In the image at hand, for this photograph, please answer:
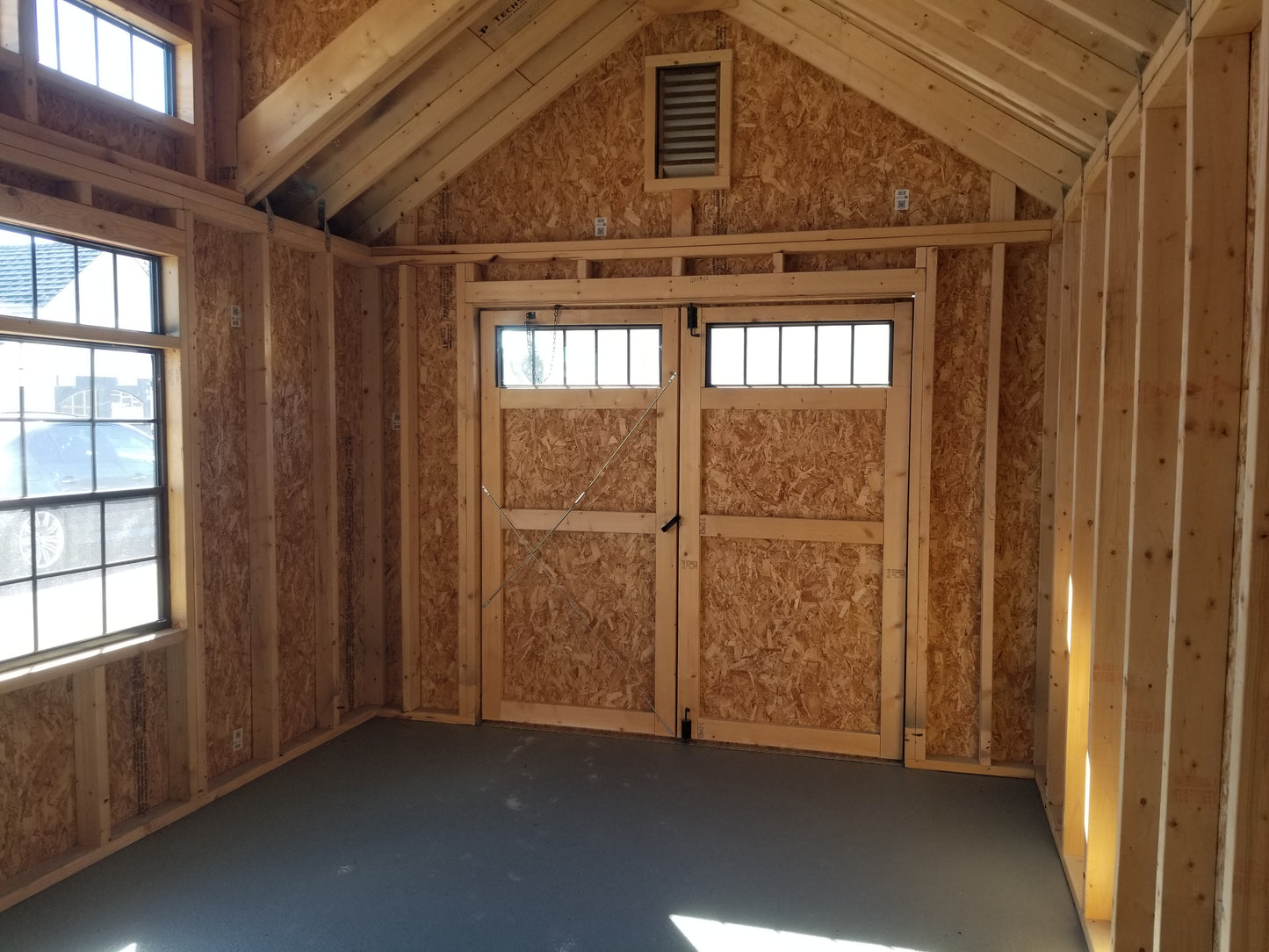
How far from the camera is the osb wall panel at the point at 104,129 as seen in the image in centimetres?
336

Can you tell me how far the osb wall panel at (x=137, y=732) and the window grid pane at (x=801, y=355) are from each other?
316 centimetres

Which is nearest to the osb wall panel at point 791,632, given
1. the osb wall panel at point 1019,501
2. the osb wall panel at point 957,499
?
the osb wall panel at point 957,499

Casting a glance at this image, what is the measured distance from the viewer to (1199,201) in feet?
6.85

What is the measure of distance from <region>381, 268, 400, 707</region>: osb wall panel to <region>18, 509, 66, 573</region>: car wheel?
208 centimetres

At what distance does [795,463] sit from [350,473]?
8.85ft

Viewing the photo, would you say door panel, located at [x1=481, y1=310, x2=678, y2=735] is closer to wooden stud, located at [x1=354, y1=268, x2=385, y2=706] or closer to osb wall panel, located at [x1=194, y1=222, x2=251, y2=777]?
wooden stud, located at [x1=354, y1=268, x2=385, y2=706]

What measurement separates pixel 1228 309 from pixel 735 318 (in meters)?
2.88

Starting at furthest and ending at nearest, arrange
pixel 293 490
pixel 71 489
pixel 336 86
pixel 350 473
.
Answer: pixel 350 473, pixel 293 490, pixel 336 86, pixel 71 489

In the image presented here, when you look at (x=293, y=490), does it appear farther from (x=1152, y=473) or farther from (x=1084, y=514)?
(x=1152, y=473)

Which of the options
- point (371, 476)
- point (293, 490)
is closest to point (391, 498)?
point (371, 476)

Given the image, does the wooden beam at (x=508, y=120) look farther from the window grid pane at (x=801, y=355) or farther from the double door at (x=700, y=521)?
the window grid pane at (x=801, y=355)

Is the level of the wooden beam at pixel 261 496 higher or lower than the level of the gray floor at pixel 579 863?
higher

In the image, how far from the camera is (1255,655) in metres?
1.77

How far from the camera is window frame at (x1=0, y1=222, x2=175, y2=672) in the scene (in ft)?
10.6
